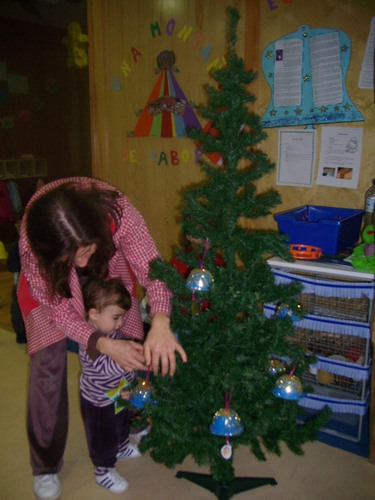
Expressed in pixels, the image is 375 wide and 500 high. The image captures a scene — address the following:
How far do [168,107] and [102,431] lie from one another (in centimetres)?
184

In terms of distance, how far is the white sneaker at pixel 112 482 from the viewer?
1569 millimetres

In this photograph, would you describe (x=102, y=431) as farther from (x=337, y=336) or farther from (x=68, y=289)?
(x=337, y=336)

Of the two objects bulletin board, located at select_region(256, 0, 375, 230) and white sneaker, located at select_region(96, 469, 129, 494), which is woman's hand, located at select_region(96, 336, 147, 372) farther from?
bulletin board, located at select_region(256, 0, 375, 230)

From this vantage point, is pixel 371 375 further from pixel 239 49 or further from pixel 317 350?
pixel 239 49

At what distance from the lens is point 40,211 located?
3.86ft

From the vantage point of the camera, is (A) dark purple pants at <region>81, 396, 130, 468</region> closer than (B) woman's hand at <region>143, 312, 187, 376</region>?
No

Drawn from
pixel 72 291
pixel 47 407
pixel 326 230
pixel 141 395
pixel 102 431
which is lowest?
pixel 102 431

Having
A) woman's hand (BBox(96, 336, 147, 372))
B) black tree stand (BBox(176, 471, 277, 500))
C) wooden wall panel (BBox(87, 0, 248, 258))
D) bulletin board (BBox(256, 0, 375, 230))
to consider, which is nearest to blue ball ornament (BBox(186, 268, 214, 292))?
woman's hand (BBox(96, 336, 147, 372))

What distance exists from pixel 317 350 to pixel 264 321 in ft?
2.72

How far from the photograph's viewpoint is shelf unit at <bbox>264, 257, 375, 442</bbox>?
5.55 feet

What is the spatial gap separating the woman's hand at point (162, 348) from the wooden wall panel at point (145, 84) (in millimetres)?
1474

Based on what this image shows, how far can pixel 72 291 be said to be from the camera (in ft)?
4.49

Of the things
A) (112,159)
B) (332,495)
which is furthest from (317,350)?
(112,159)

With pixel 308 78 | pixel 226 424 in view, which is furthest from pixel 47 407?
pixel 308 78
